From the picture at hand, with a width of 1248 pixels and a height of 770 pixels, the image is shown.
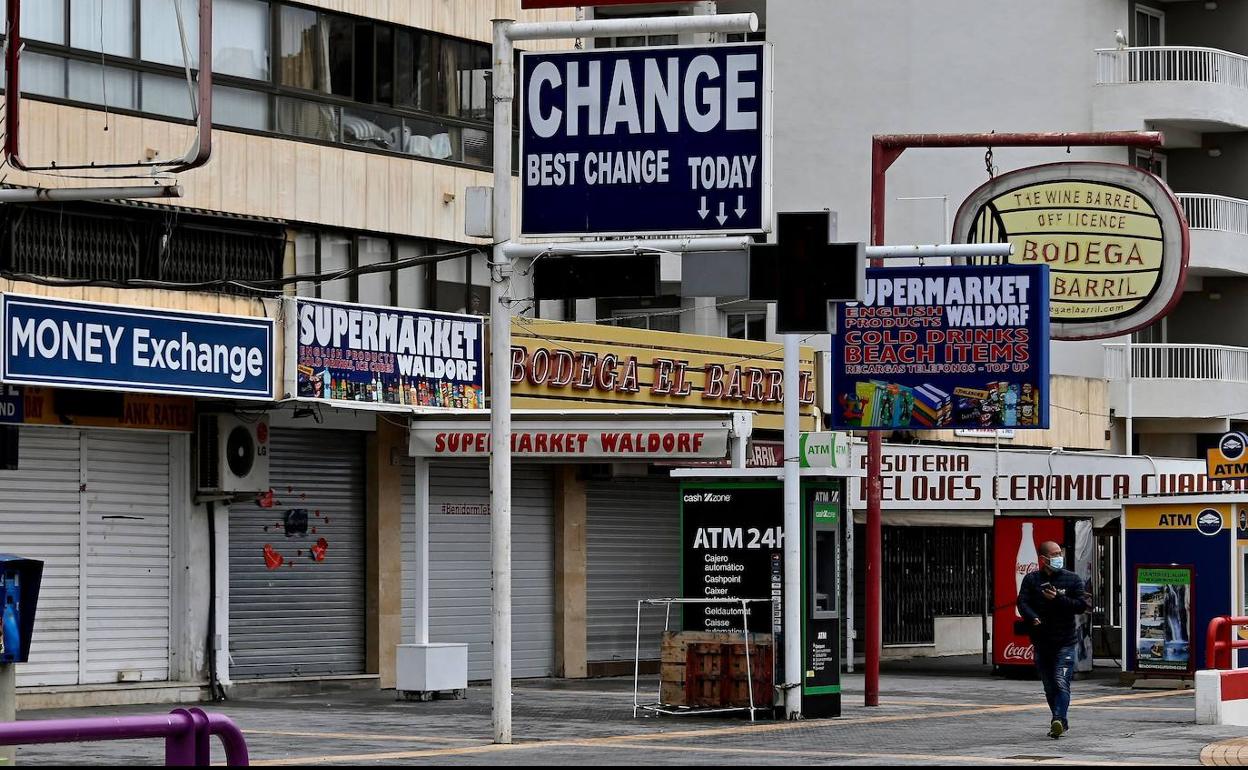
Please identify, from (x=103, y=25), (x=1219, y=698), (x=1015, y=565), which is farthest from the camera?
(x=1015, y=565)

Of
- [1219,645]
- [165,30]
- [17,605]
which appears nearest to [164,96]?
[165,30]

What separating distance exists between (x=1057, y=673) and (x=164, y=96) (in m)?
11.5

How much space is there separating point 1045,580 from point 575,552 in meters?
10.2

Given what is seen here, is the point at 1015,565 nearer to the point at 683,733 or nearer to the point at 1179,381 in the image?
the point at 683,733

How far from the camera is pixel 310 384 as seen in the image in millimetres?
23859

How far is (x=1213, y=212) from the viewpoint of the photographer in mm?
43000

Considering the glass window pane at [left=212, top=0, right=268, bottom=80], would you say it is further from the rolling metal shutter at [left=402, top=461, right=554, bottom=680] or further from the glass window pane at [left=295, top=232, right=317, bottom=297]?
the rolling metal shutter at [left=402, top=461, right=554, bottom=680]

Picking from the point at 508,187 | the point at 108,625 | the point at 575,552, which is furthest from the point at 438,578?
the point at 508,187

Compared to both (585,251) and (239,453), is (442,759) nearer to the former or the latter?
(585,251)

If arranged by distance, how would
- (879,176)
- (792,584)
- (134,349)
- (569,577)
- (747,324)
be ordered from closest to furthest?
(792,584)
(134,349)
(879,176)
(569,577)
(747,324)

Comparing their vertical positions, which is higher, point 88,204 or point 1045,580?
point 88,204

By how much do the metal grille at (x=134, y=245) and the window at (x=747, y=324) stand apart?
1687 centimetres

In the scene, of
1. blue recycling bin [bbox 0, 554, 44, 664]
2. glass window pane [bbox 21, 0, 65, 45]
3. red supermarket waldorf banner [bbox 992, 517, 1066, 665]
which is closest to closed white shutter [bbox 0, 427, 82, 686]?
glass window pane [bbox 21, 0, 65, 45]

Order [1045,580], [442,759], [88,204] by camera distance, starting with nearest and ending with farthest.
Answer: [442,759] < [1045,580] < [88,204]
